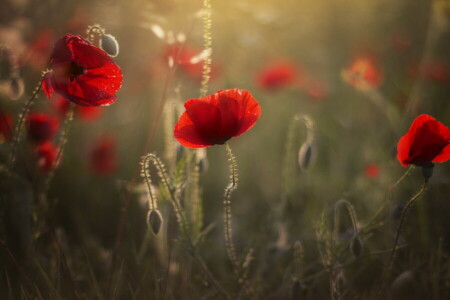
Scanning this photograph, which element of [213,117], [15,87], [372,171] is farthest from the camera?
[372,171]

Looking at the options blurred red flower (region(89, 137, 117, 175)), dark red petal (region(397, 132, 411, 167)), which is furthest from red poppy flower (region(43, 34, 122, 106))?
blurred red flower (region(89, 137, 117, 175))

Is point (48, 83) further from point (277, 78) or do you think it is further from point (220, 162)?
point (277, 78)

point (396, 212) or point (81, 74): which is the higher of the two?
point (81, 74)

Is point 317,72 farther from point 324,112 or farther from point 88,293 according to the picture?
point 88,293

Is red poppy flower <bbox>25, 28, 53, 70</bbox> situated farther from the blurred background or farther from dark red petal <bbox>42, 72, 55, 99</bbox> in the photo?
dark red petal <bbox>42, 72, 55, 99</bbox>

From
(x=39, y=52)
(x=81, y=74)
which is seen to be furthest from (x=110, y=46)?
(x=39, y=52)

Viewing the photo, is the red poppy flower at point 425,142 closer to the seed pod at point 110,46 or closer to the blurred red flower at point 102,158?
the seed pod at point 110,46
